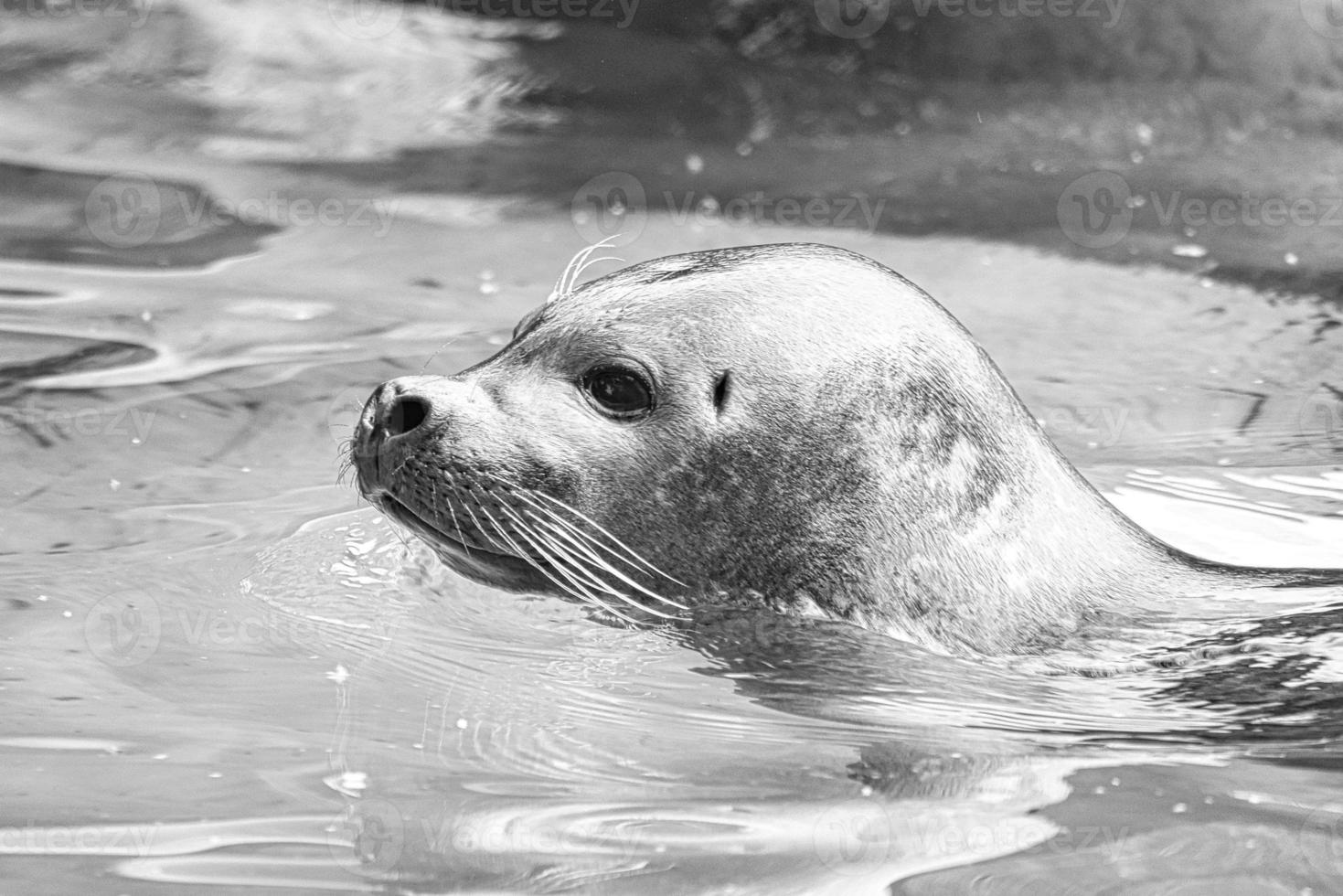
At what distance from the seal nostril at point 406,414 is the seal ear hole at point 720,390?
1.99ft

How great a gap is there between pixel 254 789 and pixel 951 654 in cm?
145

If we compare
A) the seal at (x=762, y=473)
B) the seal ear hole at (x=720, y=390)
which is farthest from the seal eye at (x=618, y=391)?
the seal ear hole at (x=720, y=390)

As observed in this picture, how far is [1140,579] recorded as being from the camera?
4180 mm
